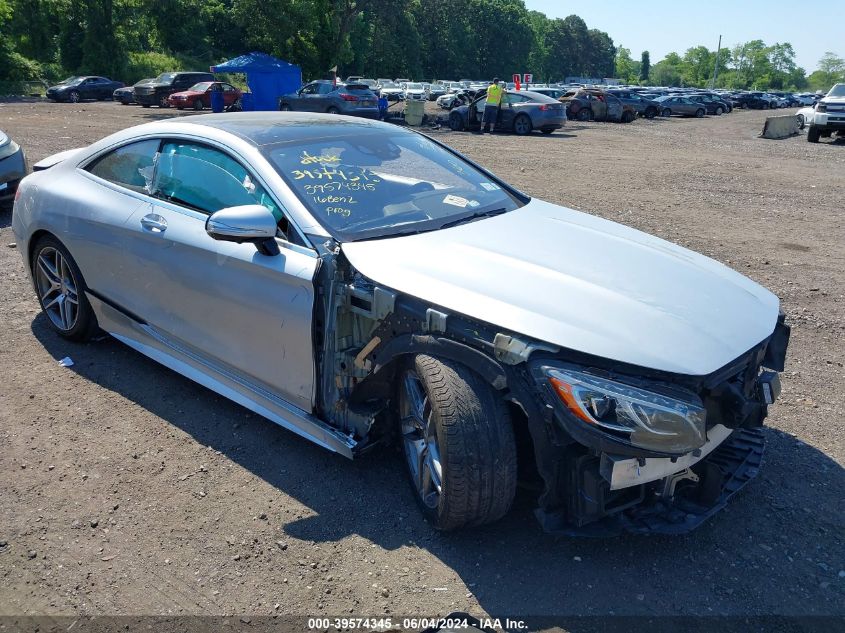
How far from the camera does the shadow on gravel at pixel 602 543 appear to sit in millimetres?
2684

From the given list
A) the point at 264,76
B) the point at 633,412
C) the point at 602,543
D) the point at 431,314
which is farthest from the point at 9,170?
the point at 264,76

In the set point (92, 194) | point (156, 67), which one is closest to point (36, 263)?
point (92, 194)

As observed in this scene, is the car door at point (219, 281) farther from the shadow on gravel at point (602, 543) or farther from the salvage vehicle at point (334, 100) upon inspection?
the salvage vehicle at point (334, 100)

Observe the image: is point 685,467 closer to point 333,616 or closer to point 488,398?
point 488,398


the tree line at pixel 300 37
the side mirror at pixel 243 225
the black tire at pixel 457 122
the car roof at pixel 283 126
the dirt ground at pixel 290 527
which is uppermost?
the tree line at pixel 300 37

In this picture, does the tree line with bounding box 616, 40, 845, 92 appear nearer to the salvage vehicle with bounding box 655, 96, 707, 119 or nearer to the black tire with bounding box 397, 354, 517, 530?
the salvage vehicle with bounding box 655, 96, 707, 119

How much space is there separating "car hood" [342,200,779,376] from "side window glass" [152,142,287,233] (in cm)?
74

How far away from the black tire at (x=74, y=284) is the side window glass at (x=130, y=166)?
0.57 meters

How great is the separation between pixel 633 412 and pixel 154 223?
2.76 m

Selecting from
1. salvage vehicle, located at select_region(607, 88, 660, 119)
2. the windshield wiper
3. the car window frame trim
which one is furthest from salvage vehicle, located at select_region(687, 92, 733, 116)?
the car window frame trim

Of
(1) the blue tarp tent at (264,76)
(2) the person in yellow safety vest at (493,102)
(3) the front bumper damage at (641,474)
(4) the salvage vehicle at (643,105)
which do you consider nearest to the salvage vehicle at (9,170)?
(3) the front bumper damage at (641,474)

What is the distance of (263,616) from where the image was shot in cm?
262

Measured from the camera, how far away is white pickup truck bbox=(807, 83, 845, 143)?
Result: 72.5 feet

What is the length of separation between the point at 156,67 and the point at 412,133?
49014 mm
